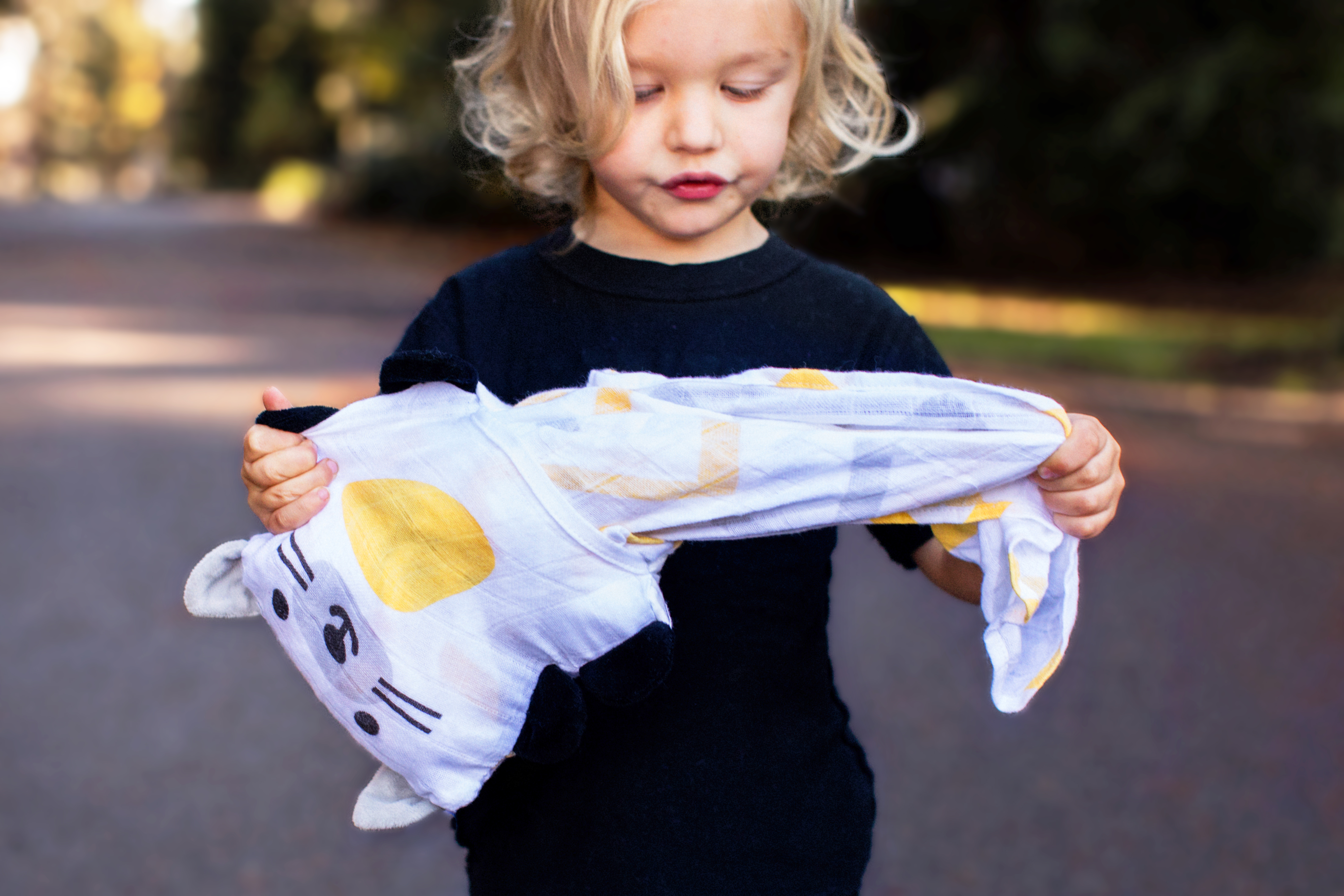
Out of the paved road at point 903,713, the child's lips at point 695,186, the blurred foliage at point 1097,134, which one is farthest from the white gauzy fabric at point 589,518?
the blurred foliage at point 1097,134

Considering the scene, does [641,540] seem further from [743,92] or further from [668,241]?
[743,92]

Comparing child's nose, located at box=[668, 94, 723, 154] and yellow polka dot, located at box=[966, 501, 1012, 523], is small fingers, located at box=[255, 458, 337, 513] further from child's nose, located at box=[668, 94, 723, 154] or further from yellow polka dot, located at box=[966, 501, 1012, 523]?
yellow polka dot, located at box=[966, 501, 1012, 523]

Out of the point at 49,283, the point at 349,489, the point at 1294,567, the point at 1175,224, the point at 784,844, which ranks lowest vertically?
the point at 49,283

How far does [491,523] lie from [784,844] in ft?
1.69

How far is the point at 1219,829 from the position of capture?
3.67 metres

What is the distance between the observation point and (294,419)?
1495 millimetres

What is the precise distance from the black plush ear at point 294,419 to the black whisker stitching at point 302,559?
0.12 meters

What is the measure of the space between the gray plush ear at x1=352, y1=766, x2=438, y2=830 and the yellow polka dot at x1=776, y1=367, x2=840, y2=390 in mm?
577

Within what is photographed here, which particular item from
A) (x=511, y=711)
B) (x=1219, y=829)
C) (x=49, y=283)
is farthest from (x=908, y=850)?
(x=49, y=283)

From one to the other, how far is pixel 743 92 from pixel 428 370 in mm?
452

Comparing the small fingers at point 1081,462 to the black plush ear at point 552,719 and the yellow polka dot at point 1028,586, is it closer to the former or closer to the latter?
the yellow polka dot at point 1028,586

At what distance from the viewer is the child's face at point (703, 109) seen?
56.4 inches

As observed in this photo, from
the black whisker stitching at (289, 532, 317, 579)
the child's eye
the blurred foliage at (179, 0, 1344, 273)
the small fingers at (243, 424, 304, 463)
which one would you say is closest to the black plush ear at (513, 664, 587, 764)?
the black whisker stitching at (289, 532, 317, 579)

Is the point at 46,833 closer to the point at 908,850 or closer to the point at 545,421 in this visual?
the point at 908,850
